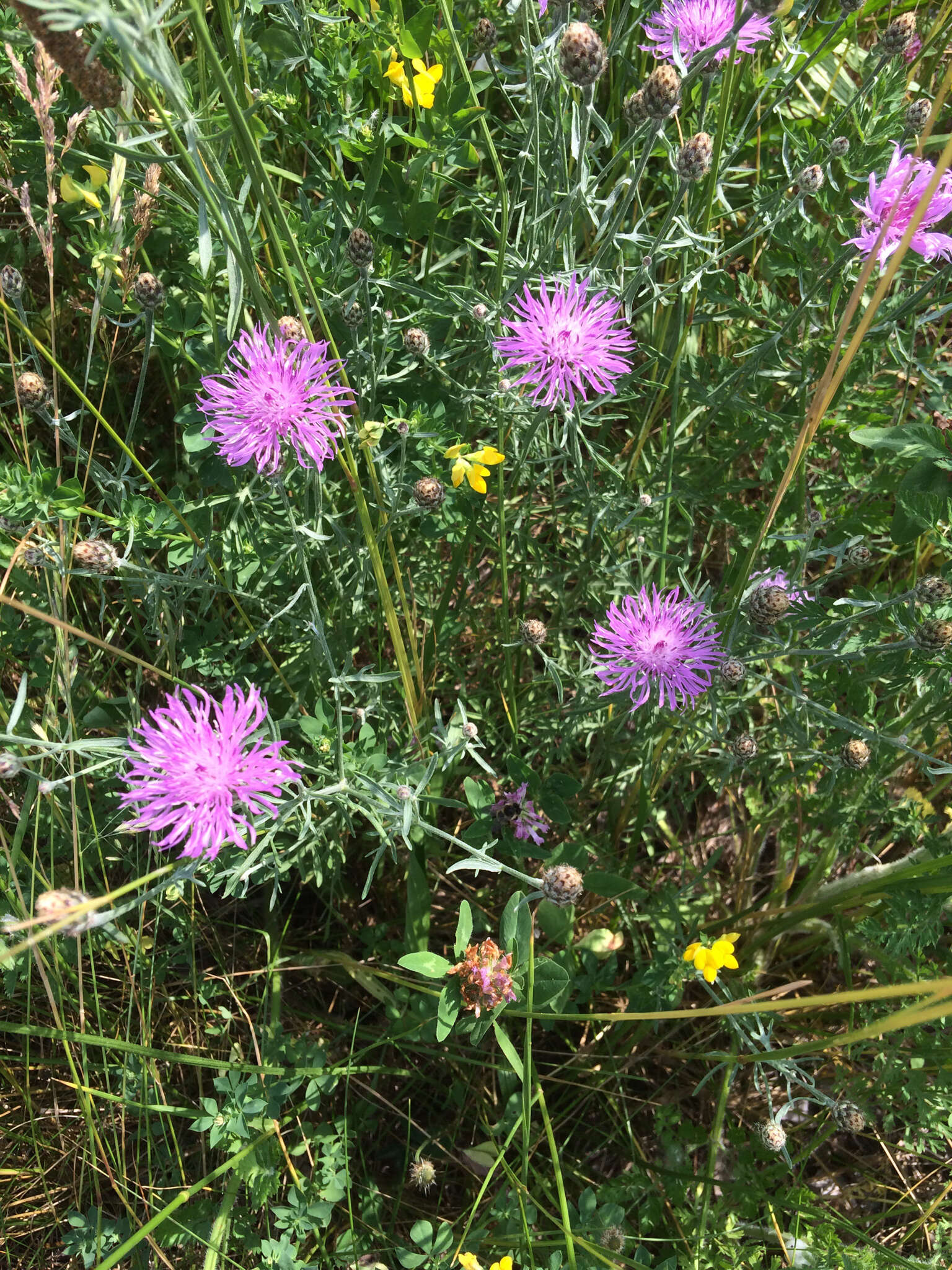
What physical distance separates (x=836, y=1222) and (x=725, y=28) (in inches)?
109

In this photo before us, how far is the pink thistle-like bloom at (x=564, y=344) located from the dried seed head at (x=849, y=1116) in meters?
1.64

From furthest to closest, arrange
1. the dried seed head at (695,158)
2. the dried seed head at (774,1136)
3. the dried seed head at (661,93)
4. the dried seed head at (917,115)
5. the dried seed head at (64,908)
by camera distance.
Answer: the dried seed head at (917,115) < the dried seed head at (774,1136) < the dried seed head at (695,158) < the dried seed head at (661,93) < the dried seed head at (64,908)

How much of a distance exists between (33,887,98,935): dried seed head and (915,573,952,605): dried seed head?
5.36 ft

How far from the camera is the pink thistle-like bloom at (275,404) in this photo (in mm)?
1759

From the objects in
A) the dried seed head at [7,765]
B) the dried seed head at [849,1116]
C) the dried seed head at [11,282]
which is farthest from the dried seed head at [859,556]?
the dried seed head at [11,282]

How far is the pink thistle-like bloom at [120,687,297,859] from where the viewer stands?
4.89 ft

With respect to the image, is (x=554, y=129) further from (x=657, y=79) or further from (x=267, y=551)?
(x=267, y=551)

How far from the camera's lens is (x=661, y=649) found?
2.11 metres

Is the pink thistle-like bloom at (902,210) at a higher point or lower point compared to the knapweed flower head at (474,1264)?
higher

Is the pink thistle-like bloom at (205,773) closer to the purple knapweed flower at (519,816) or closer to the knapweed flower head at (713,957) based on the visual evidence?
the purple knapweed flower at (519,816)

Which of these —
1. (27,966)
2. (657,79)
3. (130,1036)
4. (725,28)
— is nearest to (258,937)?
(130,1036)

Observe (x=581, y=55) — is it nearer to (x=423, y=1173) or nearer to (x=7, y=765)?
(x=7, y=765)

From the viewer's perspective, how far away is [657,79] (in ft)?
5.48

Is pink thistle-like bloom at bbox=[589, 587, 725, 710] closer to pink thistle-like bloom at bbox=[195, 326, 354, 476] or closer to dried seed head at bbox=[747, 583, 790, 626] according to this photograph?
dried seed head at bbox=[747, 583, 790, 626]
